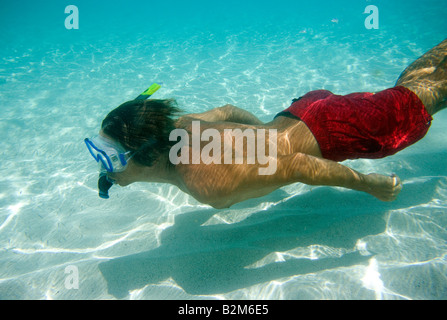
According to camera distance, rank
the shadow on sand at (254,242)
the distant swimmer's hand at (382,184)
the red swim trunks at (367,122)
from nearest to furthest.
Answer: the distant swimmer's hand at (382,184) < the red swim trunks at (367,122) < the shadow on sand at (254,242)

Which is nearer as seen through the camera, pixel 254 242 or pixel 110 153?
pixel 110 153

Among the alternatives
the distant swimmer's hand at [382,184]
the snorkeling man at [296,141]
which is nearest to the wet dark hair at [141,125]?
the snorkeling man at [296,141]

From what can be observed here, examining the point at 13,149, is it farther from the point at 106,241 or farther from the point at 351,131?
the point at 351,131

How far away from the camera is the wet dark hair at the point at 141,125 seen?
6.85 ft

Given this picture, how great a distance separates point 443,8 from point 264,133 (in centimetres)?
2451

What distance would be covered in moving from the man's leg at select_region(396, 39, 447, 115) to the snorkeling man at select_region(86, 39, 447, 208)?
0.04ft

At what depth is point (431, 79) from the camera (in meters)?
2.81

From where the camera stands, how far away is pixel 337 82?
7.57 meters

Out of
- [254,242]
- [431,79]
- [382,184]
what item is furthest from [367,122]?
[254,242]

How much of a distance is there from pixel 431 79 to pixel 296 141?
Answer: 1988mm

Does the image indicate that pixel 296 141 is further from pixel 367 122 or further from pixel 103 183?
pixel 103 183

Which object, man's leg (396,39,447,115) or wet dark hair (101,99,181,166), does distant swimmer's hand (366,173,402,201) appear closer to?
man's leg (396,39,447,115)

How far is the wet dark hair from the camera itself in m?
2.09

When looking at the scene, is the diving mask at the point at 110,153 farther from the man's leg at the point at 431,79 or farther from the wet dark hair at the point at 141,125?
the man's leg at the point at 431,79
